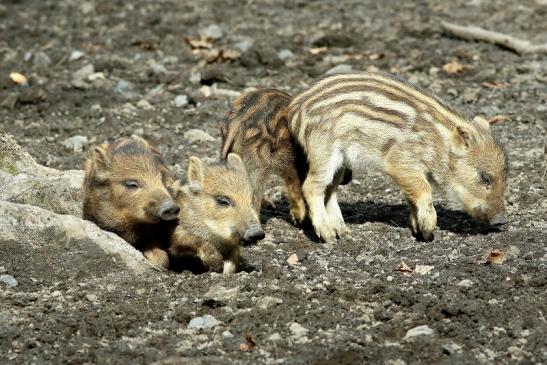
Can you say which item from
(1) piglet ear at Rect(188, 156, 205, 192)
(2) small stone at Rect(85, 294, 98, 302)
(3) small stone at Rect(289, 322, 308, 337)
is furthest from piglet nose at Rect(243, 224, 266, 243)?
(2) small stone at Rect(85, 294, 98, 302)

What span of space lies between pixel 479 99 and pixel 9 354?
6.15 m

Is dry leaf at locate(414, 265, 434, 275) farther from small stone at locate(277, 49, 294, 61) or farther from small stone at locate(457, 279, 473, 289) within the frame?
small stone at locate(277, 49, 294, 61)

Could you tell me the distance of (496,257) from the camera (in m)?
6.17

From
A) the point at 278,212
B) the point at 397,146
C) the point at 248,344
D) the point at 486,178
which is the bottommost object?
the point at 278,212

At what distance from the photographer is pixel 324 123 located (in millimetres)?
6957

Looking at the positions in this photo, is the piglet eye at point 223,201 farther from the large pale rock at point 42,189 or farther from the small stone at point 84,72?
the small stone at point 84,72

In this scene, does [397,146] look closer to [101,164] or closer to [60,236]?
[101,164]

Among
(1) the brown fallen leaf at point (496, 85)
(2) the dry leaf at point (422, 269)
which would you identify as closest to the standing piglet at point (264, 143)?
(2) the dry leaf at point (422, 269)

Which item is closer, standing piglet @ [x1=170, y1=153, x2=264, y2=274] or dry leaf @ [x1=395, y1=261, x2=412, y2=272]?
dry leaf @ [x1=395, y1=261, x2=412, y2=272]

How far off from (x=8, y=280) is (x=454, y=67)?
6.26 m

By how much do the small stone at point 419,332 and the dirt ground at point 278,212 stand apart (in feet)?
0.14

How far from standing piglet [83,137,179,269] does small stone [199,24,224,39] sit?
560 cm

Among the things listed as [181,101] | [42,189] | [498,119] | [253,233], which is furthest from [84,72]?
[253,233]

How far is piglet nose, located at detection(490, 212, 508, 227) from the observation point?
22.6ft
